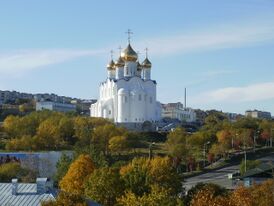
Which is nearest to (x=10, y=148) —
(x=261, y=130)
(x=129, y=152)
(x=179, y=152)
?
(x=129, y=152)

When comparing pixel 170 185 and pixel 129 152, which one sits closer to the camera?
pixel 170 185

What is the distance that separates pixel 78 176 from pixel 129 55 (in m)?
46.8

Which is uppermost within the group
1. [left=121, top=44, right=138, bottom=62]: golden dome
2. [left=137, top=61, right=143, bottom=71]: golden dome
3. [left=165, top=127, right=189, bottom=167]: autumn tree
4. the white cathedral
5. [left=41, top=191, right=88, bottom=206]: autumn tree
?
[left=121, top=44, right=138, bottom=62]: golden dome

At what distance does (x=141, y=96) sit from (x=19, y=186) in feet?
188

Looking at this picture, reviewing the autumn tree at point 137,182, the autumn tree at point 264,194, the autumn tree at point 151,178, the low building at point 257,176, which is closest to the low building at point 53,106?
the low building at point 257,176

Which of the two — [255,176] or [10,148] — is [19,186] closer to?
[255,176]

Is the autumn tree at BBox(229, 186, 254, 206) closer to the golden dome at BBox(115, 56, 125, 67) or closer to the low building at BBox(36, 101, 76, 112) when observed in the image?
the golden dome at BBox(115, 56, 125, 67)

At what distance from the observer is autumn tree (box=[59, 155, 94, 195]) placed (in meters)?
36.2

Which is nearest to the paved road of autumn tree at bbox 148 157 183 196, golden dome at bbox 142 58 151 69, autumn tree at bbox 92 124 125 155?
autumn tree at bbox 148 157 183 196

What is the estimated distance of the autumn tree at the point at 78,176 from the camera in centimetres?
3622

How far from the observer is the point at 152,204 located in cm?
2589

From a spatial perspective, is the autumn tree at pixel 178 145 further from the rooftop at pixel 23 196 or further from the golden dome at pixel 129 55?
the rooftop at pixel 23 196

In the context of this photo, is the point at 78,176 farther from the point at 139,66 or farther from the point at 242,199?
the point at 139,66

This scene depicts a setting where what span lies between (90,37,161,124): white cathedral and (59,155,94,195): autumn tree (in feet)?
143
